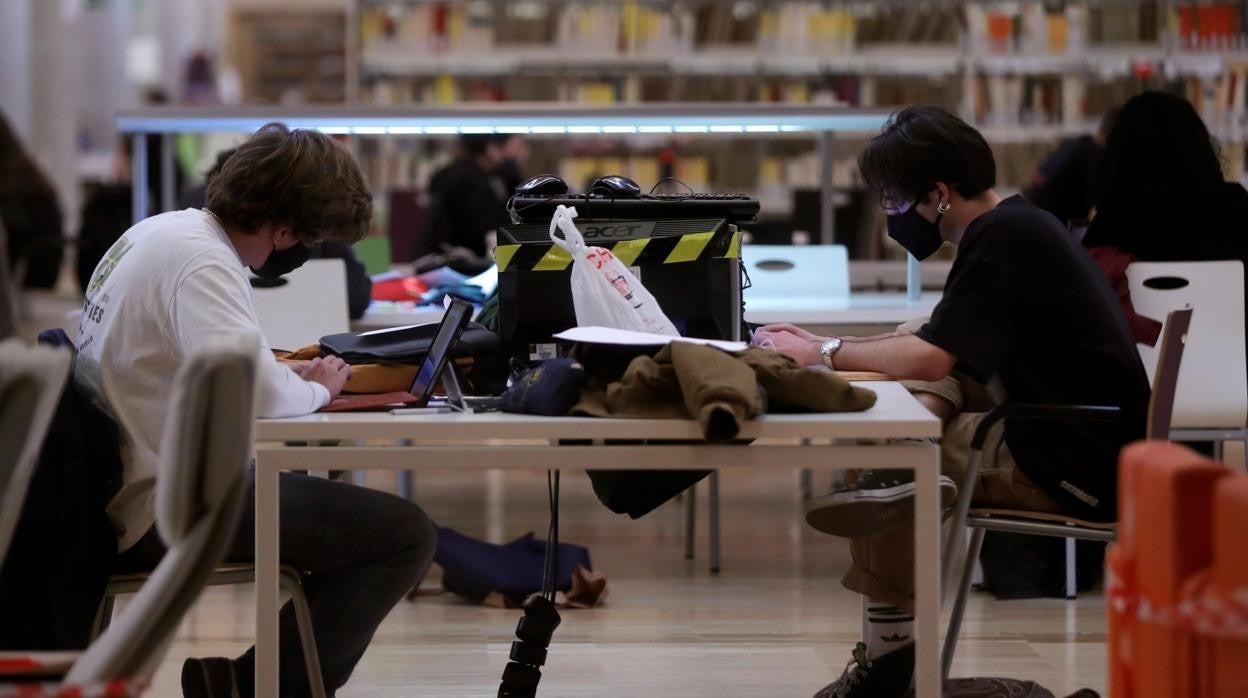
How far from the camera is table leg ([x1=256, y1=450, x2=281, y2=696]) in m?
2.04

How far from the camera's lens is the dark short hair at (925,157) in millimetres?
2664

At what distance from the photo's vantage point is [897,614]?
272 cm

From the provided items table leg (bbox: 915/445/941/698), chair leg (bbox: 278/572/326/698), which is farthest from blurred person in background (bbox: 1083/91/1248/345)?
chair leg (bbox: 278/572/326/698)

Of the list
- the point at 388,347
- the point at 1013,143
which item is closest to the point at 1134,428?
the point at 388,347

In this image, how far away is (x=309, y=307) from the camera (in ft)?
11.7

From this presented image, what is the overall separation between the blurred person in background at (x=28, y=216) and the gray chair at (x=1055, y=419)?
22.7 ft

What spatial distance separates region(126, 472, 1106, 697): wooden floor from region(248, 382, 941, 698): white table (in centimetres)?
100

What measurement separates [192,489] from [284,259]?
919mm

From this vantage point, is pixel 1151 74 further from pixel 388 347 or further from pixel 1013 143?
pixel 388 347

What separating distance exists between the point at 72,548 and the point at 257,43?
12728 mm

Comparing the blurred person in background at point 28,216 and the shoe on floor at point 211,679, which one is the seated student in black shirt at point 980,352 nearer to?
the shoe on floor at point 211,679

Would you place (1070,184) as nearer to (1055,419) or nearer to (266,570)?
(1055,419)

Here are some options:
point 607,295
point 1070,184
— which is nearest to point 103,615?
point 607,295

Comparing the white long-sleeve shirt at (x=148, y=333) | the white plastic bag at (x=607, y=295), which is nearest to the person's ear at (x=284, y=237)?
the white long-sleeve shirt at (x=148, y=333)
